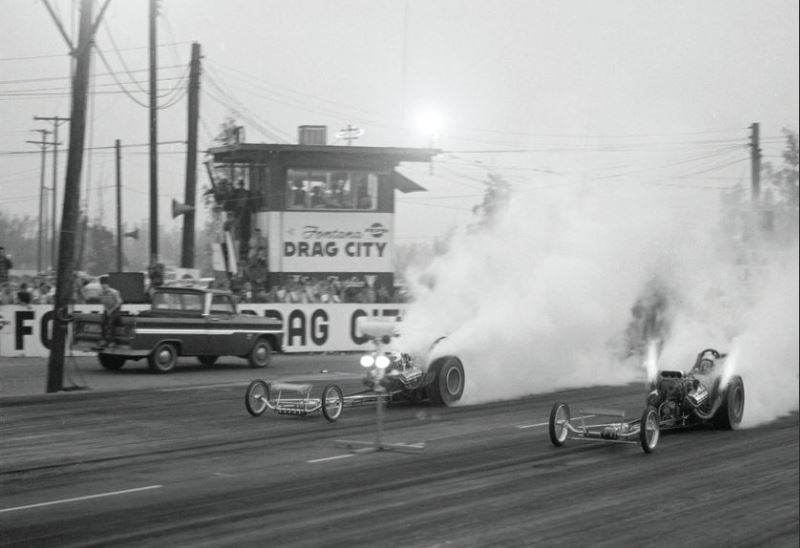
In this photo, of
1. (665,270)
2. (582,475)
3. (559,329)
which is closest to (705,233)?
(665,270)

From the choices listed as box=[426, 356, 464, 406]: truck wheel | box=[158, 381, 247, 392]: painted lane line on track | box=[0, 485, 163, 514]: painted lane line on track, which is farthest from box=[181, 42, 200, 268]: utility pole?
box=[426, 356, 464, 406]: truck wheel

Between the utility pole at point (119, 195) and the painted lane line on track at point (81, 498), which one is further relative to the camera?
the utility pole at point (119, 195)

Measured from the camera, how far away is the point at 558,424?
11414mm

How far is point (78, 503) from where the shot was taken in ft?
26.2

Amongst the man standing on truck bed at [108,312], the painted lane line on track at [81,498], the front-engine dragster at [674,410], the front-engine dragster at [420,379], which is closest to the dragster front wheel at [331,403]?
the front-engine dragster at [420,379]

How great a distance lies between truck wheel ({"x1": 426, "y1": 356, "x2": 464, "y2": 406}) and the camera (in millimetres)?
14664

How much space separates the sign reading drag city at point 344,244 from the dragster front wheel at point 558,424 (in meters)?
10.3

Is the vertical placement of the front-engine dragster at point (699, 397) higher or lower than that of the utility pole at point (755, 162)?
lower

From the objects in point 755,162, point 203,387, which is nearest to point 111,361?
point 203,387

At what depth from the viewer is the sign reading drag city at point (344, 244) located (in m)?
22.1

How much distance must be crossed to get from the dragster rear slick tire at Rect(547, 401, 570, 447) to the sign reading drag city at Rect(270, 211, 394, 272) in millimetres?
10265

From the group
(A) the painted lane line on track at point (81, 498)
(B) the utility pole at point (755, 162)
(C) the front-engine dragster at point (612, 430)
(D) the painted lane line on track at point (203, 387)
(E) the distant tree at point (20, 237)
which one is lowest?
(A) the painted lane line on track at point (81, 498)

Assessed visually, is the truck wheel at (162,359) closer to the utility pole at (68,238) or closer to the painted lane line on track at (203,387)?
the painted lane line on track at (203,387)

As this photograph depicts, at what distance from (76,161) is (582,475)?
28.6 ft
